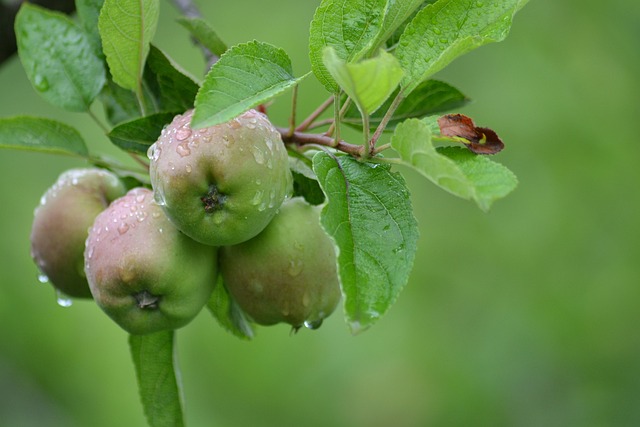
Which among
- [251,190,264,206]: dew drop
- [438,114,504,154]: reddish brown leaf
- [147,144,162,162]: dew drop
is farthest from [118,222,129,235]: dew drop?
[438,114,504,154]: reddish brown leaf

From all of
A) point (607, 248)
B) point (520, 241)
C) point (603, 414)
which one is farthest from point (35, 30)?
point (603, 414)

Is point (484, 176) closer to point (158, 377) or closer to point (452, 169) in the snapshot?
point (452, 169)

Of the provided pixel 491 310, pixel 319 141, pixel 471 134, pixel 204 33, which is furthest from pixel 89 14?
pixel 491 310

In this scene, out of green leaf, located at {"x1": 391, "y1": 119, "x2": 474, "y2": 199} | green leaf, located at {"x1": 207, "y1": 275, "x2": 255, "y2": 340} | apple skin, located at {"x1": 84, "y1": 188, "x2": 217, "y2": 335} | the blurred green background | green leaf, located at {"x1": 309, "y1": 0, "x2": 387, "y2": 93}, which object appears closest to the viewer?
green leaf, located at {"x1": 391, "y1": 119, "x2": 474, "y2": 199}

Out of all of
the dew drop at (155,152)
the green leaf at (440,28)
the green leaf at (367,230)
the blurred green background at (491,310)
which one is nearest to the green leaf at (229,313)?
the dew drop at (155,152)

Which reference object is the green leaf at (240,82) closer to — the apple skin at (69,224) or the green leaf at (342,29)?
the green leaf at (342,29)

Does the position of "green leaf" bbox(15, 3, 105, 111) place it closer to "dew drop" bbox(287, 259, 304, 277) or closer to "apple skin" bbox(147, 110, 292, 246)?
"apple skin" bbox(147, 110, 292, 246)

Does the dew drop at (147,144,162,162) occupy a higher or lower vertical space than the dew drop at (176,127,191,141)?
lower
